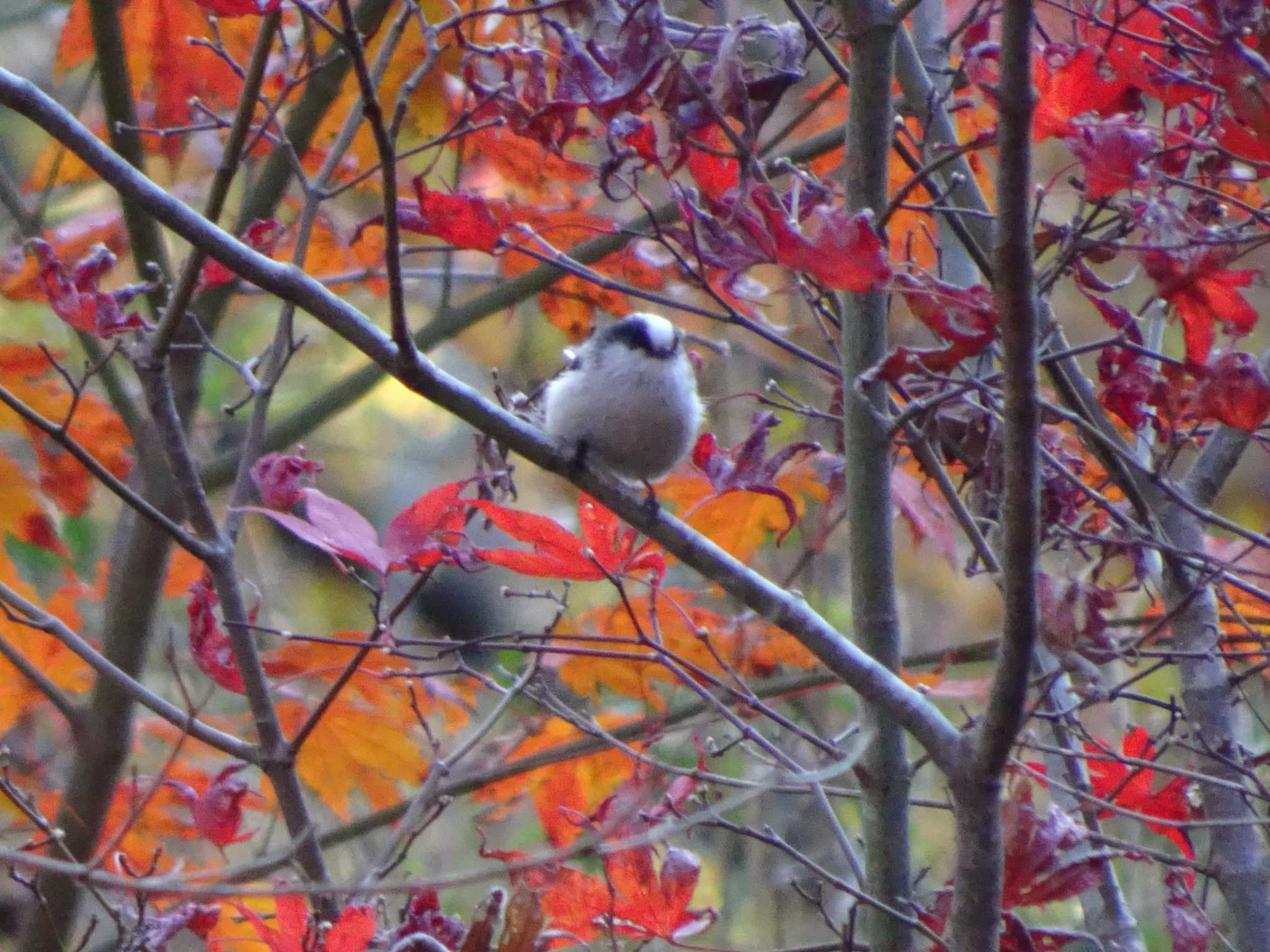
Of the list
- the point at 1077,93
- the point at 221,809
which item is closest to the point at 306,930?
the point at 221,809

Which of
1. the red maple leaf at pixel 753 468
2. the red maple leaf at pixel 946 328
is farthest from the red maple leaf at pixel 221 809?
the red maple leaf at pixel 946 328

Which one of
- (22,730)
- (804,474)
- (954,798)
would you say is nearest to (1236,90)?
(954,798)

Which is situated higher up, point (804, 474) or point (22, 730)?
point (804, 474)

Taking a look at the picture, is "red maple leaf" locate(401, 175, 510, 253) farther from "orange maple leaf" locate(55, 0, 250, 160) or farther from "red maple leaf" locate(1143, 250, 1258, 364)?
"orange maple leaf" locate(55, 0, 250, 160)

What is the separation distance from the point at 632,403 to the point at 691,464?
27 cm

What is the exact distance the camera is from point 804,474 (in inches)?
99.6

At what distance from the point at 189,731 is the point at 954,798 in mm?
877

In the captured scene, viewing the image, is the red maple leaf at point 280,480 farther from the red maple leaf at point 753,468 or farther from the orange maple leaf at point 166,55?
the orange maple leaf at point 166,55

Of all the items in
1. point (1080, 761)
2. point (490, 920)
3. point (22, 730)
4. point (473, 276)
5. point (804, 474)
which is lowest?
point (490, 920)

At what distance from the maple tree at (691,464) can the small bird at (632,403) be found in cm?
9

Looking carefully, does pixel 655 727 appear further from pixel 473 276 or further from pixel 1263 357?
pixel 473 276

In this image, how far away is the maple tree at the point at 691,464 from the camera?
1.32 meters

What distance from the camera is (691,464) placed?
199cm

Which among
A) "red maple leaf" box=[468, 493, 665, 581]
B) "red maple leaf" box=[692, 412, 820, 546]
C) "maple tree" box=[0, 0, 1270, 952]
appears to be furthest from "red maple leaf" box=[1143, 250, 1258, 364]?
"red maple leaf" box=[468, 493, 665, 581]
